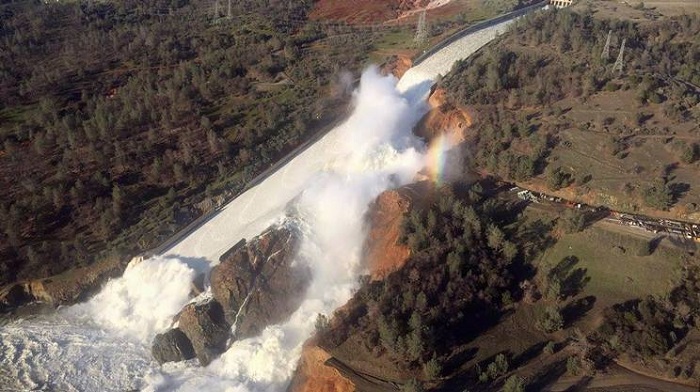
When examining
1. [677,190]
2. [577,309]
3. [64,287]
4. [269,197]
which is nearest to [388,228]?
[269,197]

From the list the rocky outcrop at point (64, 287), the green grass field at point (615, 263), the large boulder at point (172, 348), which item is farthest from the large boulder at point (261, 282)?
the green grass field at point (615, 263)

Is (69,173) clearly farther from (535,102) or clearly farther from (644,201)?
(644,201)

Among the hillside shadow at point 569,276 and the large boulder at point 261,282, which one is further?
the large boulder at point 261,282

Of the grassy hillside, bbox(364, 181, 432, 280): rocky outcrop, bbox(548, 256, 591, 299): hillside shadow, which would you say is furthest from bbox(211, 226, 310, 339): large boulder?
the grassy hillside

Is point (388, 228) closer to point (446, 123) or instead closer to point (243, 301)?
point (243, 301)

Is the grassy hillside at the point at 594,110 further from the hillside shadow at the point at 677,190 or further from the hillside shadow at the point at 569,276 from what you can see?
the hillside shadow at the point at 569,276

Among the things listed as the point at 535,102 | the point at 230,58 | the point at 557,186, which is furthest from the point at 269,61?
the point at 557,186
